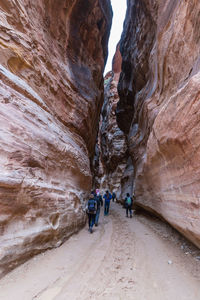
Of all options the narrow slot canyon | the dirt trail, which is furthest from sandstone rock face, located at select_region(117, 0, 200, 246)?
the dirt trail

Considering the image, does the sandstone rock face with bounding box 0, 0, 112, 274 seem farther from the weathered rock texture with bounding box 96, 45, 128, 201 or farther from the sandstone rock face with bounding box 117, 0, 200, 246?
the weathered rock texture with bounding box 96, 45, 128, 201

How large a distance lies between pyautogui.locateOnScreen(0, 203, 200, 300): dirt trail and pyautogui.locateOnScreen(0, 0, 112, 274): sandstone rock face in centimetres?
40

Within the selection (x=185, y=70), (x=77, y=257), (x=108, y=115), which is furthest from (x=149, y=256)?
(x=108, y=115)

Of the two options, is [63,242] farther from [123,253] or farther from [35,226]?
[123,253]

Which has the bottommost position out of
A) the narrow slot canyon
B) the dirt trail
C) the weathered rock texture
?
the dirt trail

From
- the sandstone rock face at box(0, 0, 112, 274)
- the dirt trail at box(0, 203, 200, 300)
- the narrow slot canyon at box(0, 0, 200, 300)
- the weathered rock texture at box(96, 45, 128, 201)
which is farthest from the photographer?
the weathered rock texture at box(96, 45, 128, 201)

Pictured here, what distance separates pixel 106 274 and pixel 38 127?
13.2 feet

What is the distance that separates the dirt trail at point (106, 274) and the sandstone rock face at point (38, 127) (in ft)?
1.31

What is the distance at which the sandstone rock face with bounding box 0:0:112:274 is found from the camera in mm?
3393

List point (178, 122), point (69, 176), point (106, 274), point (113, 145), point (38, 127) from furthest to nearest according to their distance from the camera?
point (113, 145), point (69, 176), point (38, 127), point (178, 122), point (106, 274)

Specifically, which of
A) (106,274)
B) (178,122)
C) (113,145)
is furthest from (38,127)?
(113,145)

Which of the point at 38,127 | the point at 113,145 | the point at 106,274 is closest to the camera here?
the point at 106,274

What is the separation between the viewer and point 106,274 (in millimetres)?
3039

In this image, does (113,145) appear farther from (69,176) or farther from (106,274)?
(106,274)
